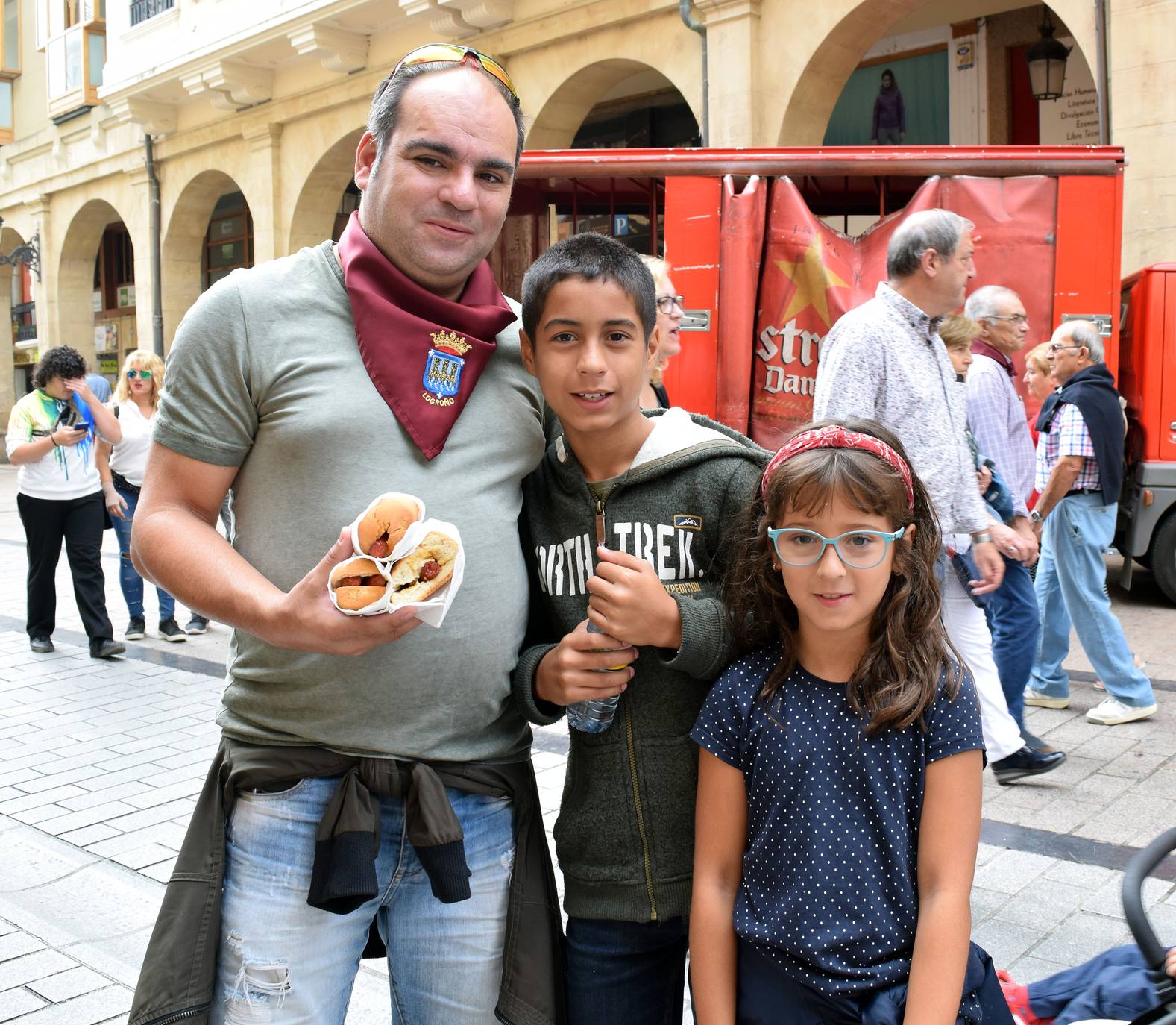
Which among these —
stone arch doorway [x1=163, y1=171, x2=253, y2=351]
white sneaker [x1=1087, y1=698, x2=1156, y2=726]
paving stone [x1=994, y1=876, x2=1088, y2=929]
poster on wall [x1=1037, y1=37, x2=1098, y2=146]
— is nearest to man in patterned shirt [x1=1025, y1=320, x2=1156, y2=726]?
white sneaker [x1=1087, y1=698, x2=1156, y2=726]

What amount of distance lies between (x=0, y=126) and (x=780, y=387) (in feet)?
82.5

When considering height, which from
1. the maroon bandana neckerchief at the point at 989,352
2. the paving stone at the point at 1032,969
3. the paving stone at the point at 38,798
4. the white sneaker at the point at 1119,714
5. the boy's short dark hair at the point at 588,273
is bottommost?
the paving stone at the point at 1032,969

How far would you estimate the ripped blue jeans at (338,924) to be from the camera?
5.47 ft

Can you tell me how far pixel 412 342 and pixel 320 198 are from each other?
16369 mm

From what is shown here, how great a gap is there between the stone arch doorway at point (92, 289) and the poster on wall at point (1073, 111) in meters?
16.7

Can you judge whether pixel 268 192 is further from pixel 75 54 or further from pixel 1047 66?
pixel 1047 66

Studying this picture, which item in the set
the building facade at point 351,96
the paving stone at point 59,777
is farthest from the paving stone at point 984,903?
the building facade at point 351,96

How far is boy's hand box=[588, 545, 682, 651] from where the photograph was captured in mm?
1630

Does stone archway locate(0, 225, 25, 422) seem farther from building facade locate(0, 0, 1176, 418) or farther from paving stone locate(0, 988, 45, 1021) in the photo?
paving stone locate(0, 988, 45, 1021)

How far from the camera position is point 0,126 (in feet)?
87.4

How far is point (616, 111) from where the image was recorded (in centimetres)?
1641

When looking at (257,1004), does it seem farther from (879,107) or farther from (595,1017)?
(879,107)

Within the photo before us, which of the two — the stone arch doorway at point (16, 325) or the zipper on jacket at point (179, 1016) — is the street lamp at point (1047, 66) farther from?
the stone arch doorway at point (16, 325)

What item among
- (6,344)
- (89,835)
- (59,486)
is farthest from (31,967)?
(6,344)
